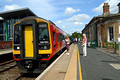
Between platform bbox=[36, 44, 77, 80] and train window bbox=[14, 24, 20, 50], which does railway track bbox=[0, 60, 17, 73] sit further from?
platform bbox=[36, 44, 77, 80]

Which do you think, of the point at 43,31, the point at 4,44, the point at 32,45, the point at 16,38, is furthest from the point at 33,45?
the point at 4,44

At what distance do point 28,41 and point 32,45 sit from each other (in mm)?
308

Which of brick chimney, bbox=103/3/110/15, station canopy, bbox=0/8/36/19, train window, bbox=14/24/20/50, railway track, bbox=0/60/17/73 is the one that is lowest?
railway track, bbox=0/60/17/73

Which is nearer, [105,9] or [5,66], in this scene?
[5,66]

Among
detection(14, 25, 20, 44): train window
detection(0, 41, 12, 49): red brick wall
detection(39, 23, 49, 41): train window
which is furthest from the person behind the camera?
detection(0, 41, 12, 49): red brick wall

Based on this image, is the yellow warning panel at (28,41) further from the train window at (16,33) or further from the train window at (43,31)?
the train window at (16,33)

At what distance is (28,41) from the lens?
195 inches

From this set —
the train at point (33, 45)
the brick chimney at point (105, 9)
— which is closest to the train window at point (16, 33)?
the train at point (33, 45)

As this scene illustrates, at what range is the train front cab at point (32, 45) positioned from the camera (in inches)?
187

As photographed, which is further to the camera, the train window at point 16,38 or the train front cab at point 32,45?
the train window at point 16,38

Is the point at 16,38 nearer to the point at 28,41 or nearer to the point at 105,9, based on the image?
the point at 28,41

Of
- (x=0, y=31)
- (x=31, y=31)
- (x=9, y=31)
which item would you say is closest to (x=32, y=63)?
(x=31, y=31)

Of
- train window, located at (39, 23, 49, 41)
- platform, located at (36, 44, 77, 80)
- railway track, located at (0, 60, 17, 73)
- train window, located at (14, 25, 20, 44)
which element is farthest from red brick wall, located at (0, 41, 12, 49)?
platform, located at (36, 44, 77, 80)

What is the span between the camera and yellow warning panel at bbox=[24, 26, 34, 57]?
490cm
